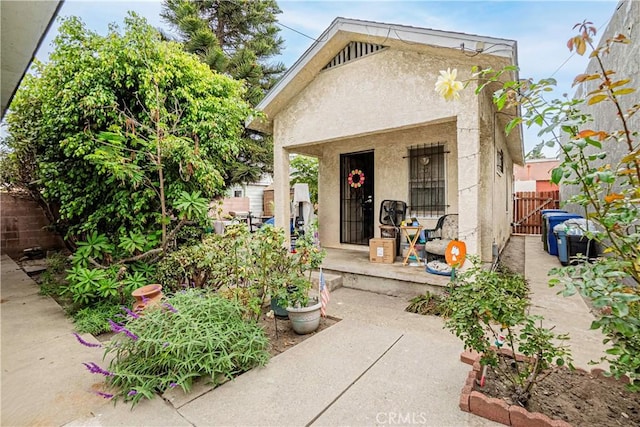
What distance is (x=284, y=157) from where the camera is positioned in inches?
259

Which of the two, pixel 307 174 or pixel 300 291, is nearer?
pixel 300 291

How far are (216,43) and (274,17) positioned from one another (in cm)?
389

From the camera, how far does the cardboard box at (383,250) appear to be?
5785 millimetres

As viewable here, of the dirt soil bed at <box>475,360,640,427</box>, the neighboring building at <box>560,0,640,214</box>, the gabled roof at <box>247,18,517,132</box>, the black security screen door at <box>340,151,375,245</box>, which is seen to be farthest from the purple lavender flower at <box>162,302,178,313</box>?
the black security screen door at <box>340,151,375,245</box>

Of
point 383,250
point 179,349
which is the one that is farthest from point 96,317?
point 383,250

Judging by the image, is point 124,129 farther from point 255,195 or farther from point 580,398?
point 255,195

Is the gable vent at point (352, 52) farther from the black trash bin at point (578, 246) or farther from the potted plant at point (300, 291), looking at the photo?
the black trash bin at point (578, 246)

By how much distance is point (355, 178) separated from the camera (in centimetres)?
771

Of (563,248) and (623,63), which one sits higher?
(623,63)

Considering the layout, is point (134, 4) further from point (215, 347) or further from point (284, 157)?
point (215, 347)

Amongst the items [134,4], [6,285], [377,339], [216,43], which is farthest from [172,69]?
[216,43]

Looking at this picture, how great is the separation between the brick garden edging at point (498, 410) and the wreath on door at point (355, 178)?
566cm

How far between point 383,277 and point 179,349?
3470mm

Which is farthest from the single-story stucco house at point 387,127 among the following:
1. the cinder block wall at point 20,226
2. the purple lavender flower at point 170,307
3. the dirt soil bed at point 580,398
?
the cinder block wall at point 20,226
